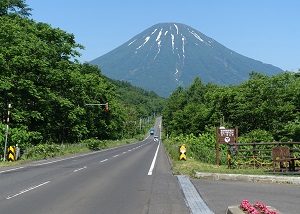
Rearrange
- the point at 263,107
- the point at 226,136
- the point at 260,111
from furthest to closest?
the point at 260,111 → the point at 263,107 → the point at 226,136

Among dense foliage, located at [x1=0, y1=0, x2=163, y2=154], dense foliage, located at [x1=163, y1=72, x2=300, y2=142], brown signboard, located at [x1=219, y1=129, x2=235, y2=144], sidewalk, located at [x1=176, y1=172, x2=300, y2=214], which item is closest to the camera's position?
sidewalk, located at [x1=176, y1=172, x2=300, y2=214]

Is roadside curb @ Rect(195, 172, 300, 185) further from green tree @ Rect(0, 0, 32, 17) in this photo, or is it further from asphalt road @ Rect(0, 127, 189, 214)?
green tree @ Rect(0, 0, 32, 17)

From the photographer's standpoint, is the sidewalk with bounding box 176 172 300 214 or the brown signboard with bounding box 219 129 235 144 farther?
the brown signboard with bounding box 219 129 235 144

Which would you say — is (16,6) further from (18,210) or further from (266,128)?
(18,210)

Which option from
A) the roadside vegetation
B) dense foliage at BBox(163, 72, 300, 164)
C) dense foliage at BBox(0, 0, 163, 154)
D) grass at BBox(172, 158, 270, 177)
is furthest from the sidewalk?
dense foliage at BBox(163, 72, 300, 164)

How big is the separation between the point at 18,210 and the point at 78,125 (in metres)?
47.6

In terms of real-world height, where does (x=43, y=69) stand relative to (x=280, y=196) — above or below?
above

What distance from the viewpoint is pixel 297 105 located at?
54469 millimetres

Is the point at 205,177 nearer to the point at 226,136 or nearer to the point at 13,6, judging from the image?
the point at 226,136

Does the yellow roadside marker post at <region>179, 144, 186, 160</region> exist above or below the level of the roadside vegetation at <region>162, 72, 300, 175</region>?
below

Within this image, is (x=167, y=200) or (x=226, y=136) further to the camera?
(x=226, y=136)

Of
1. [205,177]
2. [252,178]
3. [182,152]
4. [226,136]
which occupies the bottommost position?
[205,177]

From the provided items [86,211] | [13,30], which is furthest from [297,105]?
[86,211]

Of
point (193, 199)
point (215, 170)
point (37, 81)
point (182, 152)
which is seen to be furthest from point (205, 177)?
point (37, 81)
